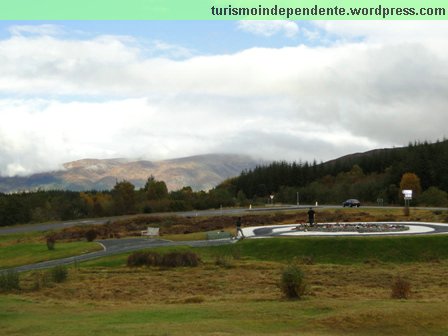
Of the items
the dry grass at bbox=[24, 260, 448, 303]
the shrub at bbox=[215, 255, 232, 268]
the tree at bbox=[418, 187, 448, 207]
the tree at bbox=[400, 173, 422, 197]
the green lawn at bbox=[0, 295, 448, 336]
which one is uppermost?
the tree at bbox=[400, 173, 422, 197]

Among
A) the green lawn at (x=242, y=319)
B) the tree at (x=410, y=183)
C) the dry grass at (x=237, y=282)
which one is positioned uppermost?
the tree at (x=410, y=183)

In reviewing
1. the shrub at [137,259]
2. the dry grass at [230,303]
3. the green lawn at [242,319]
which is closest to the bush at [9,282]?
the dry grass at [230,303]

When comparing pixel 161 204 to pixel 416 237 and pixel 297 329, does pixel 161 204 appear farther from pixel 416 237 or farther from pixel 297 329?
pixel 297 329

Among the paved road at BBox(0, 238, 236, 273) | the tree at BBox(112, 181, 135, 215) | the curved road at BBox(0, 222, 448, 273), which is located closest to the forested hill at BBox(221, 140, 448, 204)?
the tree at BBox(112, 181, 135, 215)

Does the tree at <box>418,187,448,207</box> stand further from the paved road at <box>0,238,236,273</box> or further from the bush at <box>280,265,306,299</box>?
the bush at <box>280,265,306,299</box>

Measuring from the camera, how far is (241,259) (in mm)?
42250

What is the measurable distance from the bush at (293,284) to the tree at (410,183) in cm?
8946

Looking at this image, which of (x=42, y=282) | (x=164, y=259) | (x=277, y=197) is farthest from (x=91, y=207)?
(x=42, y=282)

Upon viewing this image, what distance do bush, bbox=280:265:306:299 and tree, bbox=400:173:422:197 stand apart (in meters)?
89.5

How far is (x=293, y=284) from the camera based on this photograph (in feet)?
76.6

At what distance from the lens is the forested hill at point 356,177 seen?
117137 mm

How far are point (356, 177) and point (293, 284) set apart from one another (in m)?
151

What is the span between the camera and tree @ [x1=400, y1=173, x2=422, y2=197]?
108500 millimetres

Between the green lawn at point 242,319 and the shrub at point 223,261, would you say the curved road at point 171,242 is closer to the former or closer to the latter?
the shrub at point 223,261
